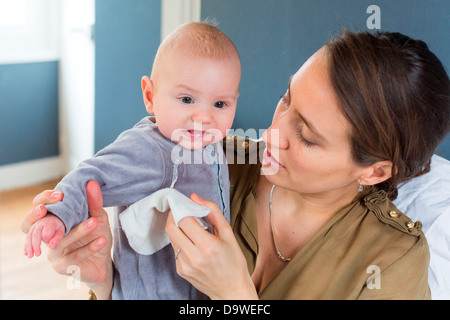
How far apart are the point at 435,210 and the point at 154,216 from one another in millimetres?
698

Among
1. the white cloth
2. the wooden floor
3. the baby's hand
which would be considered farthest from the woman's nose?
the wooden floor

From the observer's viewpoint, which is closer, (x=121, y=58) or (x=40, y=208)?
(x=40, y=208)

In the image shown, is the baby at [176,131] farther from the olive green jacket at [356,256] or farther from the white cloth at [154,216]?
the olive green jacket at [356,256]

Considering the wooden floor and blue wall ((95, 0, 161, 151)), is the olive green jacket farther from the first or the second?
the wooden floor

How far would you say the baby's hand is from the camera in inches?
35.3

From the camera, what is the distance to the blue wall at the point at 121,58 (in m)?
2.41

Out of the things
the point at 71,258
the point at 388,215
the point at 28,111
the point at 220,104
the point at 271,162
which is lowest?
the point at 28,111

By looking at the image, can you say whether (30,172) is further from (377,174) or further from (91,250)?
(377,174)

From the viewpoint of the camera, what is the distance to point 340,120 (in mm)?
1127

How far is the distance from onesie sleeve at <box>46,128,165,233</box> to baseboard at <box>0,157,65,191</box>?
2.71 meters

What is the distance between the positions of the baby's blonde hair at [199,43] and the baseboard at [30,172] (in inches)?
108

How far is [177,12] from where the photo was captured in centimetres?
227

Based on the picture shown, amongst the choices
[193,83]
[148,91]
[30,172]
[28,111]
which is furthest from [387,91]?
[30,172]

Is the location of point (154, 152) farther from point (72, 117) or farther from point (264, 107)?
point (72, 117)
